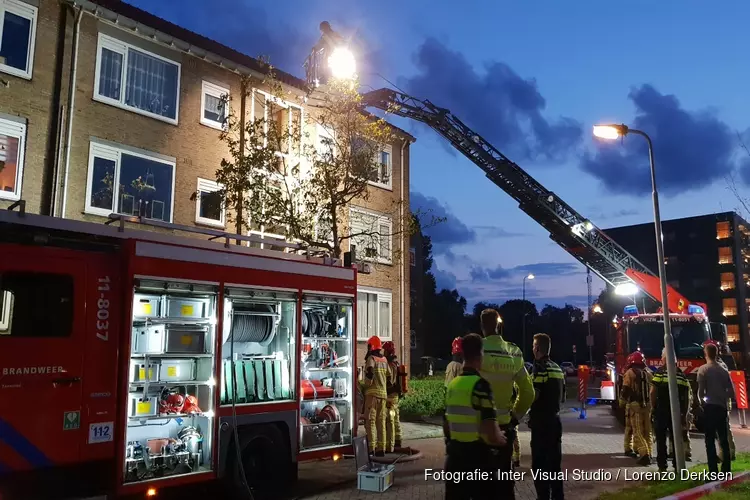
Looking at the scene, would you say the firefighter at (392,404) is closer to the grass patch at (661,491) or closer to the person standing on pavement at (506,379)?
the grass patch at (661,491)

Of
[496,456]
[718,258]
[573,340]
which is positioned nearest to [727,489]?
[496,456]

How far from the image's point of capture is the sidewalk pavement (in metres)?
7.80

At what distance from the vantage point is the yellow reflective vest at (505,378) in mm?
5305

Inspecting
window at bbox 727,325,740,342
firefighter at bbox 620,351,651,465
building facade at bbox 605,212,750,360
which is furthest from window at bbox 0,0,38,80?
window at bbox 727,325,740,342

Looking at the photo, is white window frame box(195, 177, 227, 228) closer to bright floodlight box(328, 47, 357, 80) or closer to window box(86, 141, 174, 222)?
window box(86, 141, 174, 222)

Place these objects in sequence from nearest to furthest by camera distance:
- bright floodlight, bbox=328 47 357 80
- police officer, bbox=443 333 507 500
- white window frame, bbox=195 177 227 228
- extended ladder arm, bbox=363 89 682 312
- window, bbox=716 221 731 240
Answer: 1. police officer, bbox=443 333 507 500
2. bright floodlight, bbox=328 47 357 80
3. white window frame, bbox=195 177 227 228
4. extended ladder arm, bbox=363 89 682 312
5. window, bbox=716 221 731 240

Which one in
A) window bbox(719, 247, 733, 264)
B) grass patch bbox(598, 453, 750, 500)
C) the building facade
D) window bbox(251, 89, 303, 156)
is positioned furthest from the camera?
window bbox(719, 247, 733, 264)

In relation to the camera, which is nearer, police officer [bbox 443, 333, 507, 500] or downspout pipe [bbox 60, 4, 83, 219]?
police officer [bbox 443, 333, 507, 500]

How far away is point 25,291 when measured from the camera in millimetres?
5652

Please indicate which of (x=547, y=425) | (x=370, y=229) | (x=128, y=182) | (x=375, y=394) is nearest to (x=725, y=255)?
(x=370, y=229)

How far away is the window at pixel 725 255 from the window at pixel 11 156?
65738 millimetres

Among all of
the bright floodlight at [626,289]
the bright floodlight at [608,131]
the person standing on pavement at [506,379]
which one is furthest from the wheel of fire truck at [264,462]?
the bright floodlight at [626,289]

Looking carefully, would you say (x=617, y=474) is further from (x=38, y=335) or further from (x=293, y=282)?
(x=38, y=335)

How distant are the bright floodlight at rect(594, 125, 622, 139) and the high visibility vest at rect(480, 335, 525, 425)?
16.2 feet
